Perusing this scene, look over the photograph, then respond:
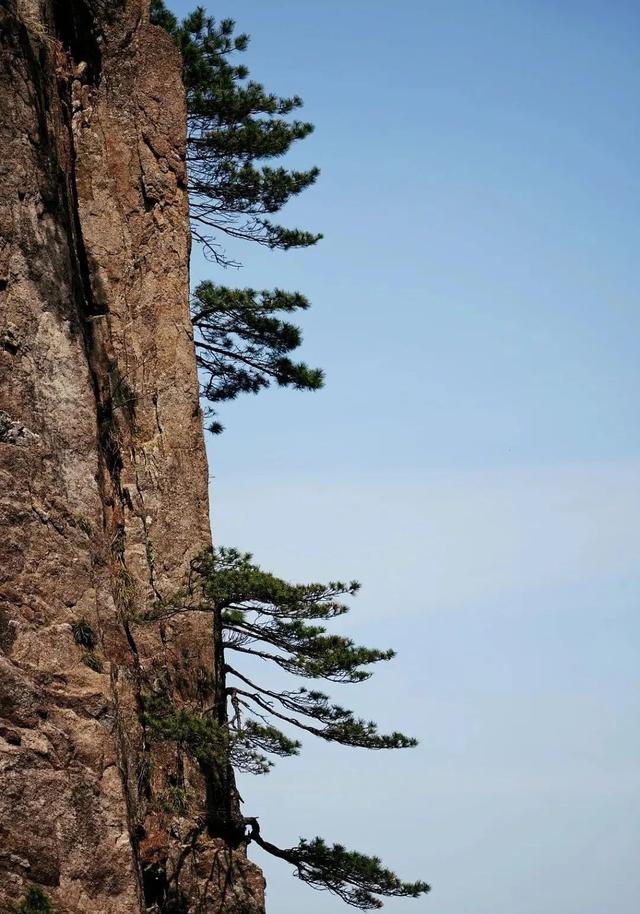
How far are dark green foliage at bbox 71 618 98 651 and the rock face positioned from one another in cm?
2

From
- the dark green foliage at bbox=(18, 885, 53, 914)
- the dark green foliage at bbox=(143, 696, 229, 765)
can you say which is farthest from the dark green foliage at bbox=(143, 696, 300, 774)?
the dark green foliage at bbox=(18, 885, 53, 914)

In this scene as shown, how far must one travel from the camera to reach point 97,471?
472 inches

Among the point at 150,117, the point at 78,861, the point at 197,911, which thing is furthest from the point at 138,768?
the point at 150,117

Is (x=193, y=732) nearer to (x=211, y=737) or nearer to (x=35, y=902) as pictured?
(x=211, y=737)

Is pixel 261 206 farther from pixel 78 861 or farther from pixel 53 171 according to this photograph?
pixel 78 861

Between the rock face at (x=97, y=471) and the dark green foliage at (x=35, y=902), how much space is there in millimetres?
50

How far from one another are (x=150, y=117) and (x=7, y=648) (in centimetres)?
832

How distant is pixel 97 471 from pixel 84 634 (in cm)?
170

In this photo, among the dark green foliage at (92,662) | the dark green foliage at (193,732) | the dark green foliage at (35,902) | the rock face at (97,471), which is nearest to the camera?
the dark green foliage at (35,902)

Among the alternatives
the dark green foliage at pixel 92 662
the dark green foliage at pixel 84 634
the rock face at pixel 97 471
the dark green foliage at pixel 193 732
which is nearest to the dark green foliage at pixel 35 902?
the rock face at pixel 97 471

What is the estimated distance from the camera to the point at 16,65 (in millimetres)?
12375

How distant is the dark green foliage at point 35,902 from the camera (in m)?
9.72

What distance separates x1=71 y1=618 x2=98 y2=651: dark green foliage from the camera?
436 inches

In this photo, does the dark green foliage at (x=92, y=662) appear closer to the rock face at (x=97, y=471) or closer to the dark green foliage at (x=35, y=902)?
the rock face at (x=97, y=471)
